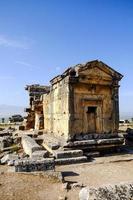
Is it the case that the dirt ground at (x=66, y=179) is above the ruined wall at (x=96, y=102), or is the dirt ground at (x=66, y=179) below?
below

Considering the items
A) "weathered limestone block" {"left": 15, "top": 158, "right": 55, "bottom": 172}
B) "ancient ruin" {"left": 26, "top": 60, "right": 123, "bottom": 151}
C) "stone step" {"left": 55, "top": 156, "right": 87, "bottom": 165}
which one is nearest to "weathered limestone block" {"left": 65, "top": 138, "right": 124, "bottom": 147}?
"ancient ruin" {"left": 26, "top": 60, "right": 123, "bottom": 151}

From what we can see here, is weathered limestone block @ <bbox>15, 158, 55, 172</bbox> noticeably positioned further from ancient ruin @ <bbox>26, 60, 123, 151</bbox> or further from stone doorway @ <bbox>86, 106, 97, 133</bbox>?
stone doorway @ <bbox>86, 106, 97, 133</bbox>

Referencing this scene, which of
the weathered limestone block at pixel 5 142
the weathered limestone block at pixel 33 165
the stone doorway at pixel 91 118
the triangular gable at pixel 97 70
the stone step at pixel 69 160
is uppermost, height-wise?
the triangular gable at pixel 97 70

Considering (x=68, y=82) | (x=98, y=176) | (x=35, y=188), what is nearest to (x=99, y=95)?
(x=68, y=82)

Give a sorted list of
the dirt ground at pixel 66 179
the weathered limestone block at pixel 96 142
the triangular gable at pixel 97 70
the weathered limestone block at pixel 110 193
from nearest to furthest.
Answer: the weathered limestone block at pixel 110 193 → the dirt ground at pixel 66 179 → the weathered limestone block at pixel 96 142 → the triangular gable at pixel 97 70

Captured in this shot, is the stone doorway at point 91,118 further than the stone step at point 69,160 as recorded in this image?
Yes

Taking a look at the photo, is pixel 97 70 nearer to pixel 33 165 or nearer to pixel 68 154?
pixel 68 154

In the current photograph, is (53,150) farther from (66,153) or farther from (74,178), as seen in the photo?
(74,178)

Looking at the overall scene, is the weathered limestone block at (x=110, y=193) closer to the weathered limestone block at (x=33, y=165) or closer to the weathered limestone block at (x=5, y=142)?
the weathered limestone block at (x=33, y=165)

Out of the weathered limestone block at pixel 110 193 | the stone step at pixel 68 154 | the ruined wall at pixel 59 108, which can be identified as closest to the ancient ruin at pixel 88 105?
the ruined wall at pixel 59 108

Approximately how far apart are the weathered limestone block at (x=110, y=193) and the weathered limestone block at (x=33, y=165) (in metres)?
3.03

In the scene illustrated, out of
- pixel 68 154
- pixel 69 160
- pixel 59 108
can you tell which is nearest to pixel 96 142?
pixel 68 154

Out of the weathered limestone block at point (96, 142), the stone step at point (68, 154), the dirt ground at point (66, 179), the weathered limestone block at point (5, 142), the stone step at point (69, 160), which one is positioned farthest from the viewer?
the weathered limestone block at point (5, 142)

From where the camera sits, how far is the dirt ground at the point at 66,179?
559cm
